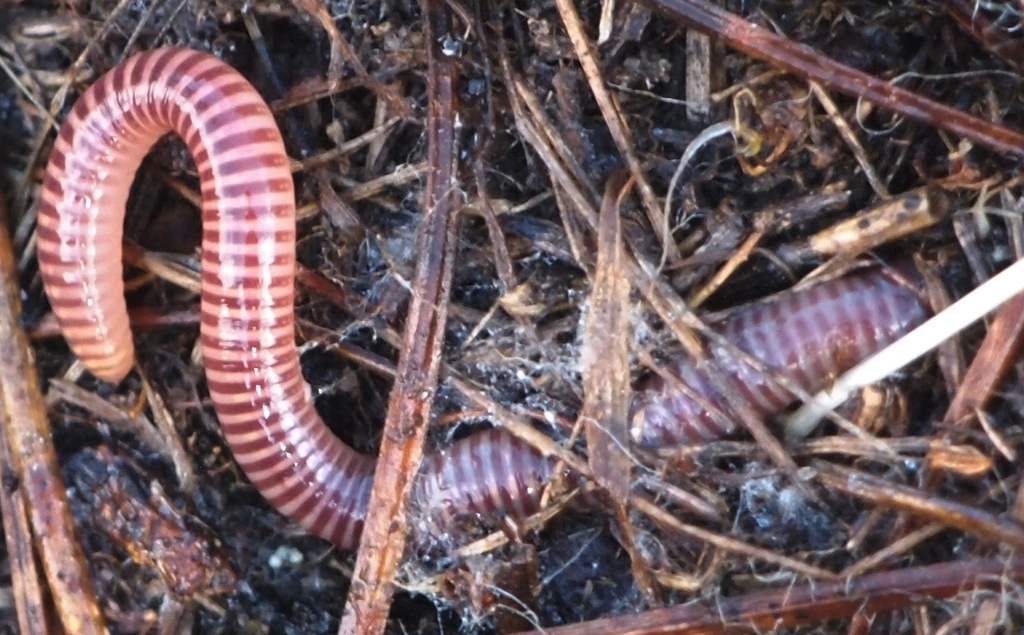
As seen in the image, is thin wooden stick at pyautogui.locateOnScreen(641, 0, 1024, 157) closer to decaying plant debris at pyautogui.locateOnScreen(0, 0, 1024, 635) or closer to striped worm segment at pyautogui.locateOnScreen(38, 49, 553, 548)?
decaying plant debris at pyautogui.locateOnScreen(0, 0, 1024, 635)

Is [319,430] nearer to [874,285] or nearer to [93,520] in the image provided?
[93,520]

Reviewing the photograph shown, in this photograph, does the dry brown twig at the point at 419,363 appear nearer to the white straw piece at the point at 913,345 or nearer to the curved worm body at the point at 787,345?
the curved worm body at the point at 787,345

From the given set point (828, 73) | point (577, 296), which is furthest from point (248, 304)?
point (828, 73)

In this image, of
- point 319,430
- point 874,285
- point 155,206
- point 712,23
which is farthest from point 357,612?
point 712,23

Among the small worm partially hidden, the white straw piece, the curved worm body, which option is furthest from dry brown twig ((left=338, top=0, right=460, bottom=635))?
the white straw piece

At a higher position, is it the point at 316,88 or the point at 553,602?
the point at 316,88

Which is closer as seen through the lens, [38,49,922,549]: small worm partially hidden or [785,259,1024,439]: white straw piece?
[785,259,1024,439]: white straw piece

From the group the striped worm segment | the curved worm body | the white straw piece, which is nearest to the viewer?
the white straw piece
